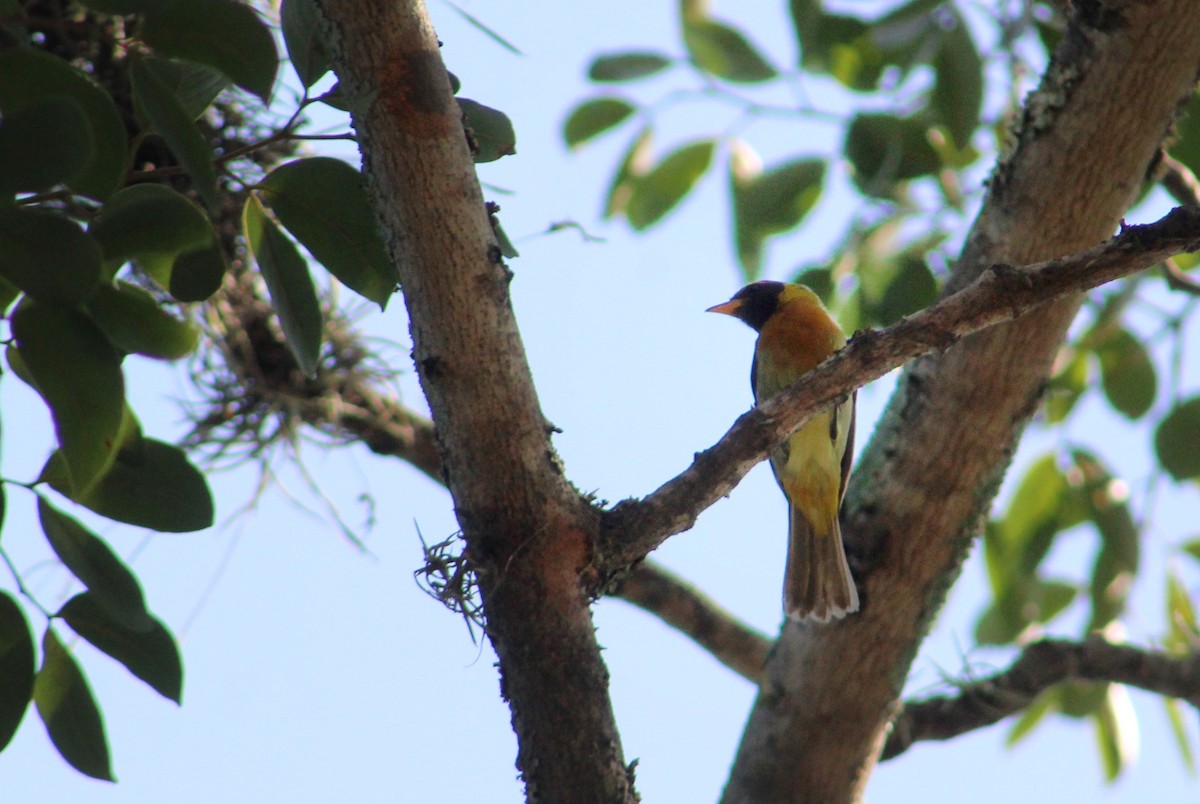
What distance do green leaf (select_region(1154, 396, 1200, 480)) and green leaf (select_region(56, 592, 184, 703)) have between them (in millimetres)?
2570

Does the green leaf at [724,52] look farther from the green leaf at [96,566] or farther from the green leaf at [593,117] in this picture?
the green leaf at [96,566]

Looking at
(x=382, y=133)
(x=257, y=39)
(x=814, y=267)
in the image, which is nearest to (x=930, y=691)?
(x=814, y=267)

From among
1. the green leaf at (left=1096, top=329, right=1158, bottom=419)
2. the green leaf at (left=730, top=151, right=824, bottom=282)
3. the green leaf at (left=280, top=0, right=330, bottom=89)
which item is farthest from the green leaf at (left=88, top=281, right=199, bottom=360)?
the green leaf at (left=1096, top=329, right=1158, bottom=419)

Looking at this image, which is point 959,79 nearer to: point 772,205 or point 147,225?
point 772,205

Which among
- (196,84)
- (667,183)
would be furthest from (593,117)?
(196,84)

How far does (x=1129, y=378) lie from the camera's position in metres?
3.61

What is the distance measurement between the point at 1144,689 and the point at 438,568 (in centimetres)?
232

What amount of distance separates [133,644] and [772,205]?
2008mm

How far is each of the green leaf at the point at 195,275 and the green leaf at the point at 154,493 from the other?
224 millimetres

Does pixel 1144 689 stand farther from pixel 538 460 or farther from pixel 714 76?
pixel 538 460

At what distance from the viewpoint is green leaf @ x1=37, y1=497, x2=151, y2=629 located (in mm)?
1641

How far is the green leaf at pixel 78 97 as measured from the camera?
4.86ft

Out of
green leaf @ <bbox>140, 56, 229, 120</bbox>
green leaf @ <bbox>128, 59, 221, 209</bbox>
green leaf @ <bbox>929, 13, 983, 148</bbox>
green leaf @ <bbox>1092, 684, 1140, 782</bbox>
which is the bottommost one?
green leaf @ <bbox>128, 59, 221, 209</bbox>

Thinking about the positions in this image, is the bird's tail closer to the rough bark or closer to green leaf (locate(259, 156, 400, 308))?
the rough bark
